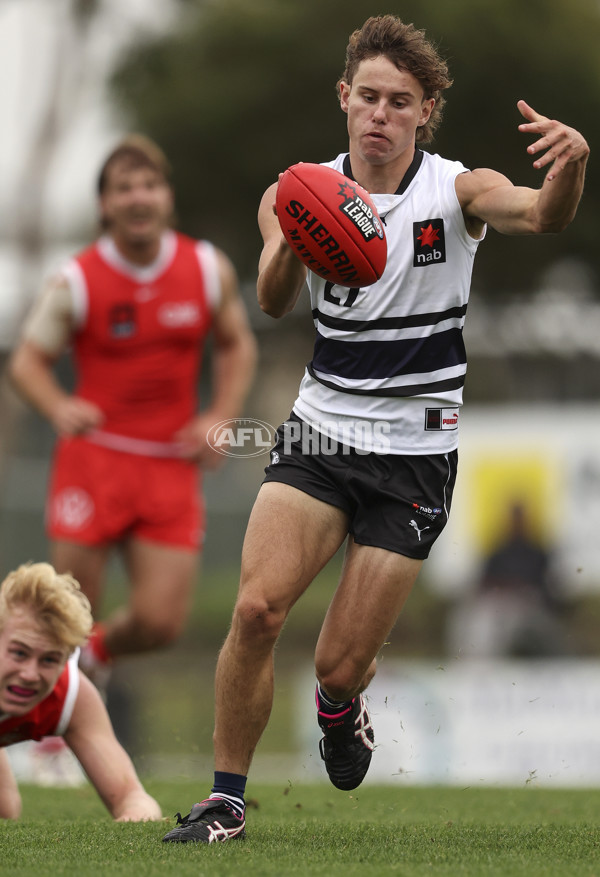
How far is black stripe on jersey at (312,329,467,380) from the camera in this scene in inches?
181

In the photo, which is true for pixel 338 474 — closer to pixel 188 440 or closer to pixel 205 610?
pixel 188 440

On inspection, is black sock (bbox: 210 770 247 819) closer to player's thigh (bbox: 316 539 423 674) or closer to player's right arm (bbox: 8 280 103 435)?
player's thigh (bbox: 316 539 423 674)

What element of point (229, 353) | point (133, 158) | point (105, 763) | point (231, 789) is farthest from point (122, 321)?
point (231, 789)

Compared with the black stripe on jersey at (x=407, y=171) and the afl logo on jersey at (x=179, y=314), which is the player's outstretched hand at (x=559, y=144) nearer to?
the black stripe on jersey at (x=407, y=171)

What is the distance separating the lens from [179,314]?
7.61 meters

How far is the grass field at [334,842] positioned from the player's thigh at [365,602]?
61 cm

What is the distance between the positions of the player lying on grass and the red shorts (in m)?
2.05

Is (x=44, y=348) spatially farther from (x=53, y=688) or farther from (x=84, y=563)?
(x=53, y=688)

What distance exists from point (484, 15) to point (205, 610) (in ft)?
25.8

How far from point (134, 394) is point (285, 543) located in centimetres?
332

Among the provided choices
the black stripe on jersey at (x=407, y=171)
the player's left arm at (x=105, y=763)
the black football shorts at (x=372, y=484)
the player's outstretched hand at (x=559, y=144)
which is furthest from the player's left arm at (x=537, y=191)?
the player's left arm at (x=105, y=763)

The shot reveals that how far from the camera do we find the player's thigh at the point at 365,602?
4566 mm

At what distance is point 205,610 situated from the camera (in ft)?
55.6

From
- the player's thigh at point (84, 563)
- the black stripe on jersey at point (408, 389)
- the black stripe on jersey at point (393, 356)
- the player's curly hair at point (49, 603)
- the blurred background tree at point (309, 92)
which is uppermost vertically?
the blurred background tree at point (309, 92)
